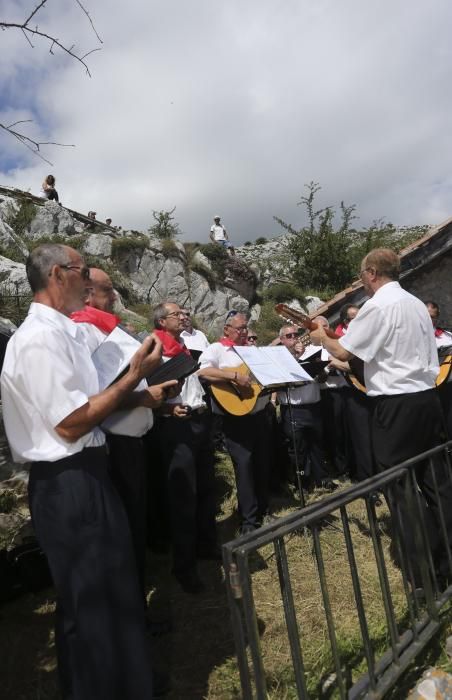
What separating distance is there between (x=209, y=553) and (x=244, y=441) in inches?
42.2

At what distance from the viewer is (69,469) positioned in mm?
2016

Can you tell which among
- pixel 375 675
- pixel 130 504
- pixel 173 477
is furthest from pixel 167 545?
pixel 375 675

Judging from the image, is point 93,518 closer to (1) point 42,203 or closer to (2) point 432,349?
(2) point 432,349

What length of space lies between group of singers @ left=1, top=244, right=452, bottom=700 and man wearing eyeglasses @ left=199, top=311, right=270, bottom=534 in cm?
1

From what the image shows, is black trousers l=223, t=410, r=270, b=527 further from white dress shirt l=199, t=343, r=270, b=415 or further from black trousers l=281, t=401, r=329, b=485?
black trousers l=281, t=401, r=329, b=485

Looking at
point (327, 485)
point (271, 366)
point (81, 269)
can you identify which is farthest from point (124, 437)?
point (327, 485)

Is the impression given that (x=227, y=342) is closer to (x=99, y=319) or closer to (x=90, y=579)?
(x=99, y=319)

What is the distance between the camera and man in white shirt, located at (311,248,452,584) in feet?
10.5

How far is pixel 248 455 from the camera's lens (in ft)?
15.3

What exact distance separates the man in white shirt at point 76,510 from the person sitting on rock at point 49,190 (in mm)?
22751

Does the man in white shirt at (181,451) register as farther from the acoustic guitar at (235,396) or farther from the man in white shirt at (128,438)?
the man in white shirt at (128,438)

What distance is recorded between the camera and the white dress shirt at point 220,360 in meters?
4.77

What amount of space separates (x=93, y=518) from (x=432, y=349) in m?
2.55

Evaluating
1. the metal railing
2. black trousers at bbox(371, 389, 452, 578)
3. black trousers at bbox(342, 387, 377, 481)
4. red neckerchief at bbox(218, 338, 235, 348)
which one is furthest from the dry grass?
red neckerchief at bbox(218, 338, 235, 348)
